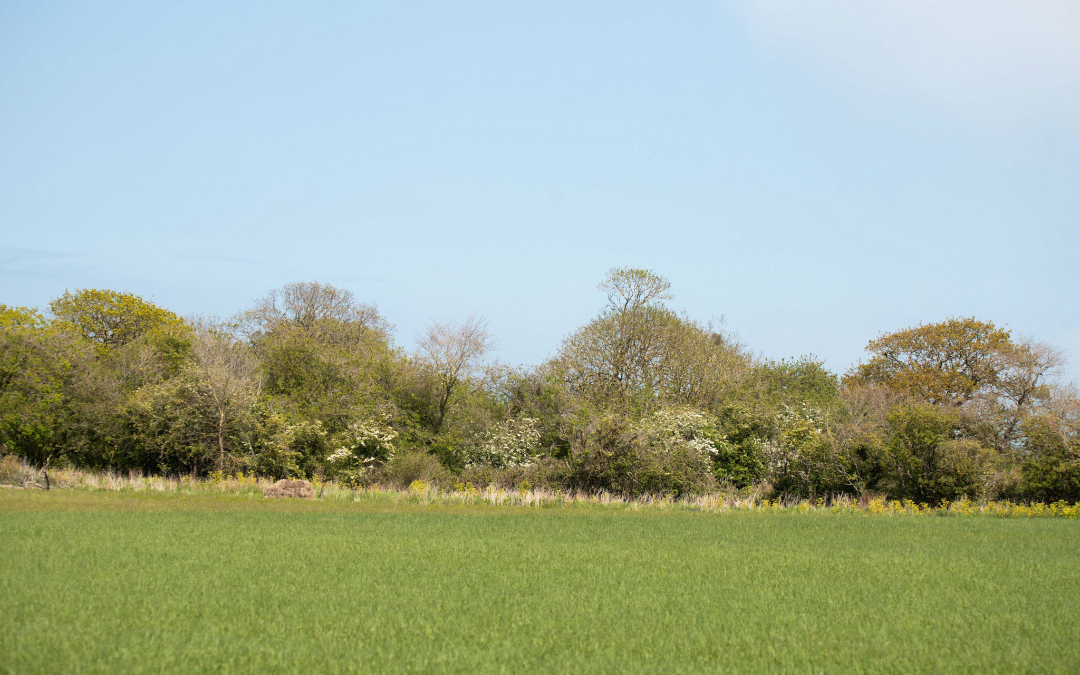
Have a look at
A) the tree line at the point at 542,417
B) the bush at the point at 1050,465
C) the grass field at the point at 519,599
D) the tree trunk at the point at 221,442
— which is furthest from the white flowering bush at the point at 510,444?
the bush at the point at 1050,465

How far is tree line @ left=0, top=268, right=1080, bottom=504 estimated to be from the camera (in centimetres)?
2856

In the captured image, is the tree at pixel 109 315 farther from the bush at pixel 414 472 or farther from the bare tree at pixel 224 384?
the bush at pixel 414 472

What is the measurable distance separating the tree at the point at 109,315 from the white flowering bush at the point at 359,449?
63.3ft

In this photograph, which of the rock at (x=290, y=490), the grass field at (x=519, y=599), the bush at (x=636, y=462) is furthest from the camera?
the bush at (x=636, y=462)

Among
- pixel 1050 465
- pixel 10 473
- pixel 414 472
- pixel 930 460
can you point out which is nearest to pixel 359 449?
pixel 414 472

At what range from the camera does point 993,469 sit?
2742 centimetres

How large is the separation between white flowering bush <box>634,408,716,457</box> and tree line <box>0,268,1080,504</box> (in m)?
0.09

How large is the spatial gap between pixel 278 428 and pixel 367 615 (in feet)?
85.2

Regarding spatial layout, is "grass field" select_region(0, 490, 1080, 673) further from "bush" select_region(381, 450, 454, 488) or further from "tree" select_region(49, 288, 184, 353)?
"tree" select_region(49, 288, 184, 353)

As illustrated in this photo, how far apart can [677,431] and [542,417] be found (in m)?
6.79

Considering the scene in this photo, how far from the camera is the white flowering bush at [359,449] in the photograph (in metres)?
34.8

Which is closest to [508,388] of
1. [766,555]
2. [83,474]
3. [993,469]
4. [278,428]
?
[278,428]

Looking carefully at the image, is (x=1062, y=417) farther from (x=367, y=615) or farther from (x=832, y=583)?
(x=367, y=615)

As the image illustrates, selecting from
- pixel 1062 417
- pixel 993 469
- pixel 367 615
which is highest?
pixel 1062 417
